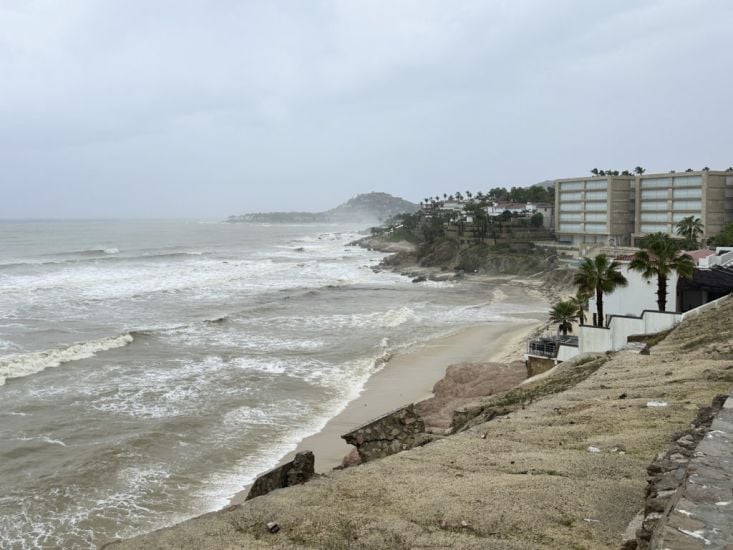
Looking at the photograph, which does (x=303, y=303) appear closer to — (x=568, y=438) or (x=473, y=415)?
(x=473, y=415)

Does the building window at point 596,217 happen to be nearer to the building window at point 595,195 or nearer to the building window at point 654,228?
the building window at point 595,195

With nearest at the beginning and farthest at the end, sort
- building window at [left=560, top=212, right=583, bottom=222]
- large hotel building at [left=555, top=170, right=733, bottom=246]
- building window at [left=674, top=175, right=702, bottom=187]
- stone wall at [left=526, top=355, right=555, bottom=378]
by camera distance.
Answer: stone wall at [left=526, top=355, right=555, bottom=378] < large hotel building at [left=555, top=170, right=733, bottom=246] < building window at [left=674, top=175, right=702, bottom=187] < building window at [left=560, top=212, right=583, bottom=222]

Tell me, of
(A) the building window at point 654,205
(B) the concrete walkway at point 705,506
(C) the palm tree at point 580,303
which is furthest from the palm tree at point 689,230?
(B) the concrete walkway at point 705,506

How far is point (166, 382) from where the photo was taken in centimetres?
2572

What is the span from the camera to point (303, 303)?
49.5 meters

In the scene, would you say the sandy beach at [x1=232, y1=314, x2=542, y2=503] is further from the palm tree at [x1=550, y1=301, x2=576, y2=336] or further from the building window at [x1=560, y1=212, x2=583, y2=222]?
the building window at [x1=560, y1=212, x2=583, y2=222]

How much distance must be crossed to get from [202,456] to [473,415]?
763 cm

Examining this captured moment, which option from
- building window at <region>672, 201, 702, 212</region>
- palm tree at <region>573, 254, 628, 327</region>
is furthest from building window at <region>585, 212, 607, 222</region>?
palm tree at <region>573, 254, 628, 327</region>

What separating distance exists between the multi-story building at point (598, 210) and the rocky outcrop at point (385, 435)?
233ft

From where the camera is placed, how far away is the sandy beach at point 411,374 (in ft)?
62.4

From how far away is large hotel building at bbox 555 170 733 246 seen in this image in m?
71.9

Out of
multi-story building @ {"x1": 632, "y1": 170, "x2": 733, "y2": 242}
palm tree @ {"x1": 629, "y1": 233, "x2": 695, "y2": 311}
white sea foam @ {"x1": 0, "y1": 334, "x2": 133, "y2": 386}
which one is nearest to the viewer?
palm tree @ {"x1": 629, "y1": 233, "x2": 695, "y2": 311}

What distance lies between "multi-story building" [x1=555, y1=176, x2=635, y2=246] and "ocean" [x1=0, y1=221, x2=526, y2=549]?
30022 mm

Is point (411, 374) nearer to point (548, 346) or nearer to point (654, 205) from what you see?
point (548, 346)
